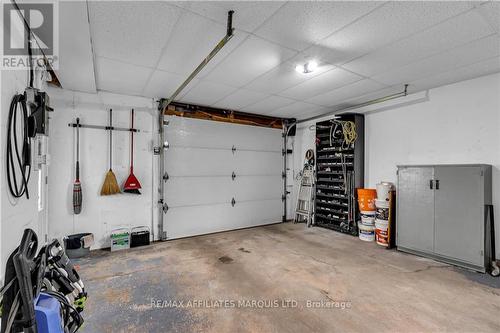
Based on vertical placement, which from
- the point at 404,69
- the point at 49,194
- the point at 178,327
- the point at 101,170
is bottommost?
the point at 178,327

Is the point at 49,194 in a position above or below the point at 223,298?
above

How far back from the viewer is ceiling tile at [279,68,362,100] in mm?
3182

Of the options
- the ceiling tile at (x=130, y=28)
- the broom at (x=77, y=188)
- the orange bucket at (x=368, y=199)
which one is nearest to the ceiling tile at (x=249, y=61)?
the ceiling tile at (x=130, y=28)

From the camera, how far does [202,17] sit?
6.68 ft

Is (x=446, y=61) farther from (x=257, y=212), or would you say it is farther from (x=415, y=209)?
(x=257, y=212)

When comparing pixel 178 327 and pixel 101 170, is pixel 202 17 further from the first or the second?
pixel 101 170

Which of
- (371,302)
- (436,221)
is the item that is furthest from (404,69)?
(371,302)

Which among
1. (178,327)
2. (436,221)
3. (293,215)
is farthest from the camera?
(293,215)

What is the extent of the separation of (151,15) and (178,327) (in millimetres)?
2551

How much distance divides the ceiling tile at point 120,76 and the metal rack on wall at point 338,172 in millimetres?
3591

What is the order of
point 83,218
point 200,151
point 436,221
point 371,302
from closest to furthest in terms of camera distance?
1. point 371,302
2. point 436,221
3. point 83,218
4. point 200,151

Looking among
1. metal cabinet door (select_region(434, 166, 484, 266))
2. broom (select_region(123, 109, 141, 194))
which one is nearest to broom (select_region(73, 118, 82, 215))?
broom (select_region(123, 109, 141, 194))

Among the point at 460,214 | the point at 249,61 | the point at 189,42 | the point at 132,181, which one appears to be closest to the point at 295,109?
the point at 249,61

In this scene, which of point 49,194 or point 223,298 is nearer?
point 223,298
